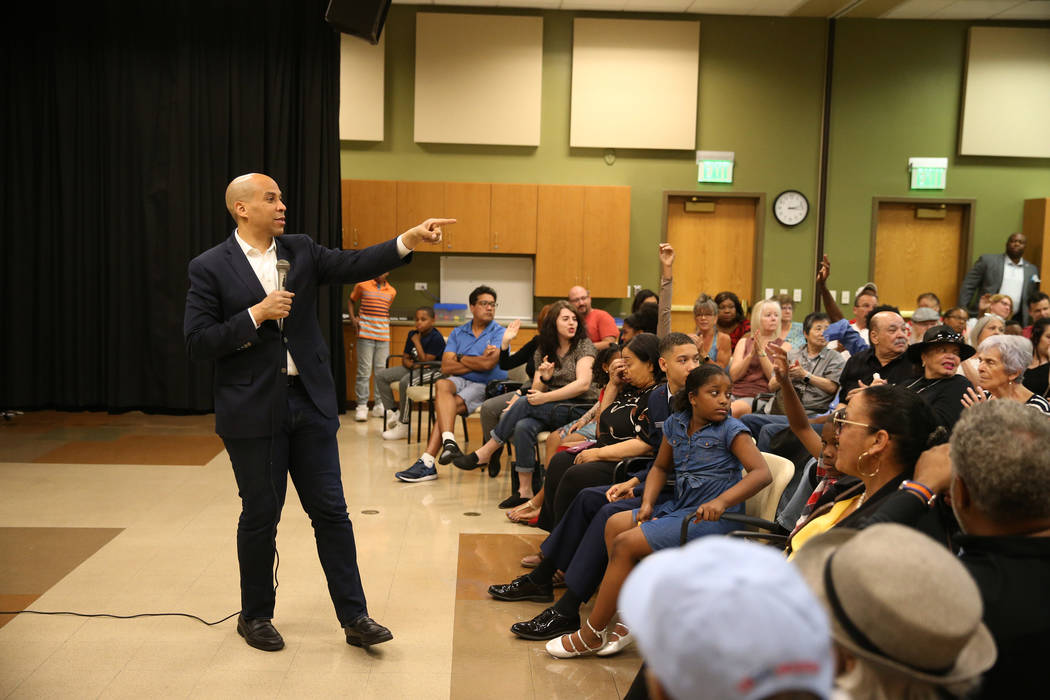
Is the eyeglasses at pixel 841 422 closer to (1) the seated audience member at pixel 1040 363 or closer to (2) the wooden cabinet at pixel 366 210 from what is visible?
(1) the seated audience member at pixel 1040 363

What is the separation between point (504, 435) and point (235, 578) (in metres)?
2.16

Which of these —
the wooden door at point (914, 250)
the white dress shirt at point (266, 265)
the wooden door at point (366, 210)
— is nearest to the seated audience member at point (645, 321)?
the white dress shirt at point (266, 265)

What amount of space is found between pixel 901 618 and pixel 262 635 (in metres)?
2.73

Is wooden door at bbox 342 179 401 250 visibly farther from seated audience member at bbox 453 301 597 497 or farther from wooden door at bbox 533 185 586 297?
seated audience member at bbox 453 301 597 497

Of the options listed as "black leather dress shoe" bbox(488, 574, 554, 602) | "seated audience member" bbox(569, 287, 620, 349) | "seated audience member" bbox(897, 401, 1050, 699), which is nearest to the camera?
"seated audience member" bbox(897, 401, 1050, 699)

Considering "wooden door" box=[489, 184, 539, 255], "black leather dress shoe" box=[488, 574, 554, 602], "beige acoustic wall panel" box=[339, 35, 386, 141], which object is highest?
"beige acoustic wall panel" box=[339, 35, 386, 141]

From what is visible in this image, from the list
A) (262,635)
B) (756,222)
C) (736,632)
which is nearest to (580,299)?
(756,222)

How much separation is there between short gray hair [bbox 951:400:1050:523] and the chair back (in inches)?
65.7

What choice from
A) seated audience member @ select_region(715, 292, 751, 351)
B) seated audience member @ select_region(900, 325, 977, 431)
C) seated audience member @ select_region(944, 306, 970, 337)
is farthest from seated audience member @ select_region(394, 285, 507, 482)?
seated audience member @ select_region(944, 306, 970, 337)

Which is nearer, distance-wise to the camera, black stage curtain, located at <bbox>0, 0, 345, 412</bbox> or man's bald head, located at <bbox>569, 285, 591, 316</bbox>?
man's bald head, located at <bbox>569, 285, 591, 316</bbox>

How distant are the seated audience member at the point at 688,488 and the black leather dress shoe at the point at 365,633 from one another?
0.62m

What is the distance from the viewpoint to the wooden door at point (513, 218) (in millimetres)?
9508

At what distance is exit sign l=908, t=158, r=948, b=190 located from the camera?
9.93 m

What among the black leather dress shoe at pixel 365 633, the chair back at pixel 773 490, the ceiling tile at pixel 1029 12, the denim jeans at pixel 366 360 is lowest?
the black leather dress shoe at pixel 365 633
